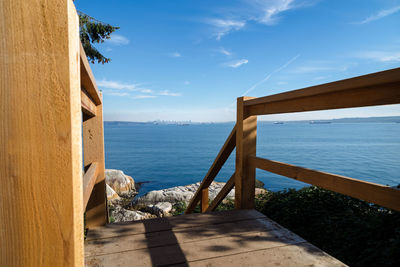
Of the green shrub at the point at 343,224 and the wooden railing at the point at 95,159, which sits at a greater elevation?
the wooden railing at the point at 95,159

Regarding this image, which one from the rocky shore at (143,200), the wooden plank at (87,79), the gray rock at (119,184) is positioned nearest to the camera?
the wooden plank at (87,79)

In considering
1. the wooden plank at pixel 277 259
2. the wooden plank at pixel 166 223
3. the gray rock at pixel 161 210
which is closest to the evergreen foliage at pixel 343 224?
the wooden plank at pixel 277 259

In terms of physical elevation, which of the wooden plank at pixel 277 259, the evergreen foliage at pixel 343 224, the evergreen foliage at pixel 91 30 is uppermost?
the evergreen foliage at pixel 91 30

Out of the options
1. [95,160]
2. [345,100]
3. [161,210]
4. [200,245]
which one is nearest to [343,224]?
[200,245]

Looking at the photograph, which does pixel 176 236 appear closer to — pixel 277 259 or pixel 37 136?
pixel 277 259

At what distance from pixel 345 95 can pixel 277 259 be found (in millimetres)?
1168

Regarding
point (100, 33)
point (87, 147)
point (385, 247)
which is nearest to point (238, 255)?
point (87, 147)

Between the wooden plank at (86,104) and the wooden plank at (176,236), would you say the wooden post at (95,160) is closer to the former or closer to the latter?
the wooden plank at (86,104)

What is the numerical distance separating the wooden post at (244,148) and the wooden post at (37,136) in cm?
178

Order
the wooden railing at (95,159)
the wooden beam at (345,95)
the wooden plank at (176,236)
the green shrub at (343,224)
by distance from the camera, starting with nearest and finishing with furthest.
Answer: the wooden beam at (345,95) → the wooden plank at (176,236) → the wooden railing at (95,159) → the green shrub at (343,224)

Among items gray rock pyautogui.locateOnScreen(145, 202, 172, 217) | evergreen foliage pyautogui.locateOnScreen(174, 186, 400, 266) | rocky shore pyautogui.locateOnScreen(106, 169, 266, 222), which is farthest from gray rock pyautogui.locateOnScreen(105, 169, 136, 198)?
evergreen foliage pyautogui.locateOnScreen(174, 186, 400, 266)

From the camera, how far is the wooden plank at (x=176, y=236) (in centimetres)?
162

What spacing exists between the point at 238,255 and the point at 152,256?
613mm

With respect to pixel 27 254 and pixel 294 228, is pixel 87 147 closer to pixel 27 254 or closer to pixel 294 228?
pixel 27 254
